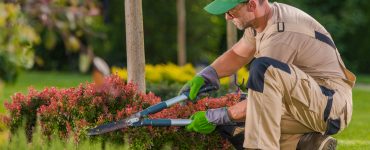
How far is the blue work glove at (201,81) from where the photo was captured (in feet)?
19.1

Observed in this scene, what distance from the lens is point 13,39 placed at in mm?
2691

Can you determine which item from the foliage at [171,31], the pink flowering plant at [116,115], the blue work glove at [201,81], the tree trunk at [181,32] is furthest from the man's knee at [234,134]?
the foliage at [171,31]

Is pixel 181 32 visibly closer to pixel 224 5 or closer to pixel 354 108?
pixel 354 108

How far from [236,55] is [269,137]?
98cm

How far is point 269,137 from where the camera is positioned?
204 inches

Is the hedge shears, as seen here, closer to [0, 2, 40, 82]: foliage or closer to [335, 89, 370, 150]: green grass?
[0, 2, 40, 82]: foliage

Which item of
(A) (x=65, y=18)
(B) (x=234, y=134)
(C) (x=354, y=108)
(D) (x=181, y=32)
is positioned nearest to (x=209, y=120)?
(B) (x=234, y=134)

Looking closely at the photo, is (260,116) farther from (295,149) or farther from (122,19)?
(122,19)

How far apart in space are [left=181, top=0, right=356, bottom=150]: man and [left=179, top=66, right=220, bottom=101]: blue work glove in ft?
1.30

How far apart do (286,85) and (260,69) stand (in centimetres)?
20

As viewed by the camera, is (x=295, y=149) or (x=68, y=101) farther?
(x=68, y=101)

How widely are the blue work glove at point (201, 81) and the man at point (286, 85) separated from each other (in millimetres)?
397

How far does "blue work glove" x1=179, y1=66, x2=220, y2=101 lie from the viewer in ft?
19.1

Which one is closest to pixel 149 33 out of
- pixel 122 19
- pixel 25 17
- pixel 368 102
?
pixel 122 19
